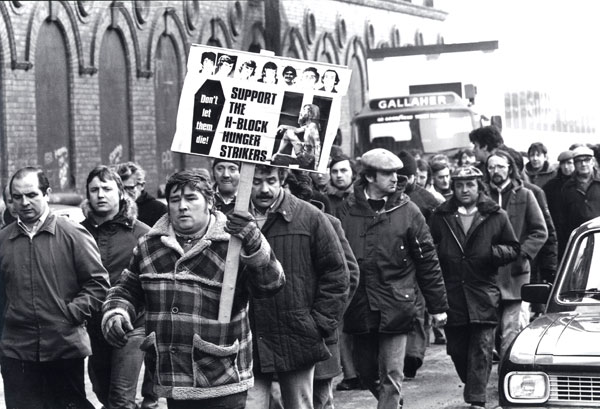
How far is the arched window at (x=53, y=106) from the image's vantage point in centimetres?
2242

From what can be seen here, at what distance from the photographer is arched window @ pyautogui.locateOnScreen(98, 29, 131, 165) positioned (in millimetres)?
24500

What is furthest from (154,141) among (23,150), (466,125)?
(466,125)

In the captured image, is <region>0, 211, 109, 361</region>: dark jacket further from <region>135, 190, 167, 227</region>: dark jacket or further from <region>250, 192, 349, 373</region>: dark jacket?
<region>135, 190, 167, 227</region>: dark jacket

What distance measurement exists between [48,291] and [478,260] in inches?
154

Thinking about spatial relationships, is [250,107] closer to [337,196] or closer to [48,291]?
[48,291]

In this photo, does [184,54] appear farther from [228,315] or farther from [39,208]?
[228,315]

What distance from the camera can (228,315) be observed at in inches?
242

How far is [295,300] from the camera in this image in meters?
7.59

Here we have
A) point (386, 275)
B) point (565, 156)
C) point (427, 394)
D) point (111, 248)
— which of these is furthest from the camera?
point (565, 156)

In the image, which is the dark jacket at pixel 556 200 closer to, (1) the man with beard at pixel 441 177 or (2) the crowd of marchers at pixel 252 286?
(1) the man with beard at pixel 441 177

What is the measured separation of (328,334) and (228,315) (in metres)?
1.51

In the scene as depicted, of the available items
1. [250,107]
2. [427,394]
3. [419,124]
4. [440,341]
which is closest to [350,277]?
[250,107]

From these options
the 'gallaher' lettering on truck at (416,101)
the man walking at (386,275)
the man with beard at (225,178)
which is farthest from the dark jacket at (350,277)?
the 'gallaher' lettering on truck at (416,101)

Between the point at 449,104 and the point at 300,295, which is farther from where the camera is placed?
the point at 449,104
